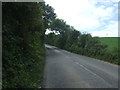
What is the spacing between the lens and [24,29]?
1222 centimetres

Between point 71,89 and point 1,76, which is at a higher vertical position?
point 1,76

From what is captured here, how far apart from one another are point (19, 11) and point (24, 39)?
171 centimetres

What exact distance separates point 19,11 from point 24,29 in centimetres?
122

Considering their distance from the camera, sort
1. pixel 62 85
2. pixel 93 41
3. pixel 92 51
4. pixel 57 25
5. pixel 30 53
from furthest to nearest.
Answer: pixel 57 25
pixel 93 41
pixel 92 51
pixel 30 53
pixel 62 85

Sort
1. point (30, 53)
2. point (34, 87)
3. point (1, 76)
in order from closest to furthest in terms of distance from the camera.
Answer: point (1, 76) → point (34, 87) → point (30, 53)

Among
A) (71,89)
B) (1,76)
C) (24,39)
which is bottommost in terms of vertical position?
(71,89)

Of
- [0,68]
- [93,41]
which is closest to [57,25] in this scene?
[93,41]

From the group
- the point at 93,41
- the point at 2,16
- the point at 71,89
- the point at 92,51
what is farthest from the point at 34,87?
the point at 93,41

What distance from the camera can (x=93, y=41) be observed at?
125ft

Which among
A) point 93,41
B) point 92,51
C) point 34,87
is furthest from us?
point 93,41

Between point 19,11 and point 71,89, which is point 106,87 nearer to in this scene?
point 71,89

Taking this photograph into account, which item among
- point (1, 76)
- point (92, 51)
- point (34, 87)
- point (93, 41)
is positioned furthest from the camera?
point (93, 41)

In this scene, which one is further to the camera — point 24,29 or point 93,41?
point 93,41

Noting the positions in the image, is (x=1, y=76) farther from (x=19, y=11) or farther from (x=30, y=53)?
(x=30, y=53)
